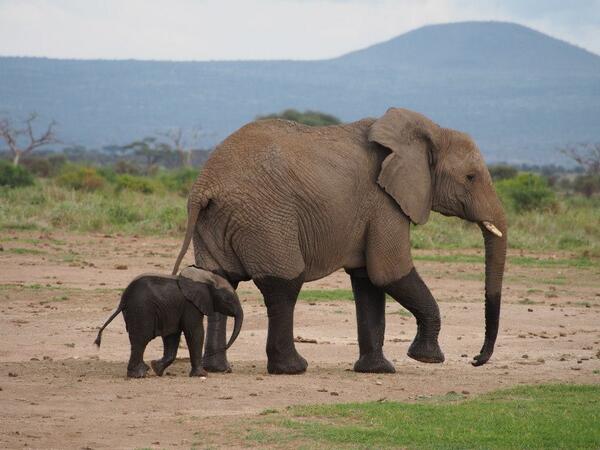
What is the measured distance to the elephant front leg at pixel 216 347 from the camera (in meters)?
10.7

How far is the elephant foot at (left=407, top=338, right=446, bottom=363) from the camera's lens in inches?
442

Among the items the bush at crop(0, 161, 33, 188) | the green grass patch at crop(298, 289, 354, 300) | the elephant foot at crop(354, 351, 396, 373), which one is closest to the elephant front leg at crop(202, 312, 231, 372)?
the elephant foot at crop(354, 351, 396, 373)

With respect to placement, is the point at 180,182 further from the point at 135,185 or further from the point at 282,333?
the point at 282,333

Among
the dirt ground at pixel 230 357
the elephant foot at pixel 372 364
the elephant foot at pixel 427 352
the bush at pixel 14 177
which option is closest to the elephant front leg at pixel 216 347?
the dirt ground at pixel 230 357

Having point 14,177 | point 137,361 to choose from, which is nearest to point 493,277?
point 137,361

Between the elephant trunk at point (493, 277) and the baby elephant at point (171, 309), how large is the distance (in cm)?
215

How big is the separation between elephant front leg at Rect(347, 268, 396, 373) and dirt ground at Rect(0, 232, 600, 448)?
16cm

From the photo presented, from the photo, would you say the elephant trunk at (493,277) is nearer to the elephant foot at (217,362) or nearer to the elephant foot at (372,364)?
the elephant foot at (372,364)

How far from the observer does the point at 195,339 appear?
33.7ft

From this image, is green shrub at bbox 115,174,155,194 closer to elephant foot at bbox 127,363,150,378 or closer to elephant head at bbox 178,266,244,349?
elephant head at bbox 178,266,244,349

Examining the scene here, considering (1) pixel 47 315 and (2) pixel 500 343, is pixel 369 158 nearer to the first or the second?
(2) pixel 500 343

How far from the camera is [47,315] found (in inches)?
557

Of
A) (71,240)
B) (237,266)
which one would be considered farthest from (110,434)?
(71,240)

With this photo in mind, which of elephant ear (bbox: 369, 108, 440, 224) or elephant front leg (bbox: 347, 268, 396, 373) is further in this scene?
Result: elephant front leg (bbox: 347, 268, 396, 373)
